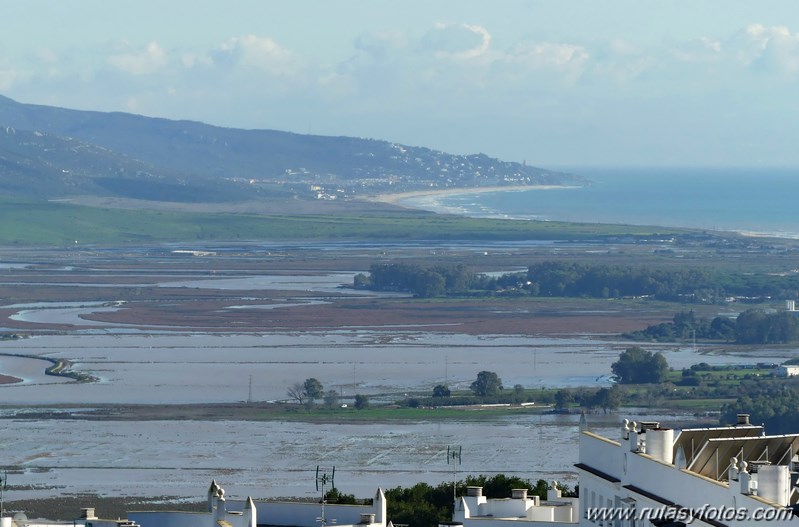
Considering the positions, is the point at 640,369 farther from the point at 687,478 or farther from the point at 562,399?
the point at 687,478

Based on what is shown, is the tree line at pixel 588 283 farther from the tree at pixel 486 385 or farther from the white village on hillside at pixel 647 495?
the white village on hillside at pixel 647 495

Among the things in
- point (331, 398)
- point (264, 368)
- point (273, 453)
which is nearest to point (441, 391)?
point (331, 398)

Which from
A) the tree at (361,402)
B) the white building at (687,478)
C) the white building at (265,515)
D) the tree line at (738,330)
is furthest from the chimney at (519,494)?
the tree line at (738,330)

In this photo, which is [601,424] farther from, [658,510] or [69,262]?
[69,262]

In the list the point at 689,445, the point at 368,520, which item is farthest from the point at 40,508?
the point at 689,445

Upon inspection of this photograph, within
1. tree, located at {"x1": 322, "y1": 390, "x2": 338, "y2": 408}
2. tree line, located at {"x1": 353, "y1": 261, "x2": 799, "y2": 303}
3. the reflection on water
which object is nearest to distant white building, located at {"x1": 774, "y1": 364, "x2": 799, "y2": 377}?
the reflection on water
